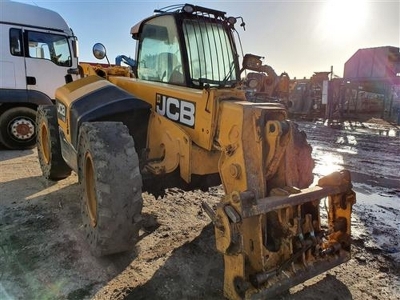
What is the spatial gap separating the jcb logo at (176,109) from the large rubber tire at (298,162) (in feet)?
Result: 3.28

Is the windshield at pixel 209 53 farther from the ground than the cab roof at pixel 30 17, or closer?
closer

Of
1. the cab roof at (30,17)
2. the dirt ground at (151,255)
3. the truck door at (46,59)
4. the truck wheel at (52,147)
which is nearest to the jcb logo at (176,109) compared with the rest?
the dirt ground at (151,255)

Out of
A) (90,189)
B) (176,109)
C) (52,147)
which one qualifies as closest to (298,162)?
(176,109)

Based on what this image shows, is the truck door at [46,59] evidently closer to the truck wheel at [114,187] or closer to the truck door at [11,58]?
the truck door at [11,58]

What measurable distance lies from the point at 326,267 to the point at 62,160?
397 centimetres

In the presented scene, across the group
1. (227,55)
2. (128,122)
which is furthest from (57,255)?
(227,55)

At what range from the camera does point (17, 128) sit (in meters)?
8.30

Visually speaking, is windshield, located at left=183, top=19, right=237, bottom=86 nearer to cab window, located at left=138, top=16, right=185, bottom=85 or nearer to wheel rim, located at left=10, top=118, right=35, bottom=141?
cab window, located at left=138, top=16, right=185, bottom=85

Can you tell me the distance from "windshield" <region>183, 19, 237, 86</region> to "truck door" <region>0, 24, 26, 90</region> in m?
6.32

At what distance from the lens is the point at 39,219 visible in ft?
13.7

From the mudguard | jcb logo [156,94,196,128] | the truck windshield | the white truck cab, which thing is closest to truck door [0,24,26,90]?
the white truck cab

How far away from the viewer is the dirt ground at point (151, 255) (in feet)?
9.24

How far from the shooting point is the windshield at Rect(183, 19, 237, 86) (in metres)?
3.58

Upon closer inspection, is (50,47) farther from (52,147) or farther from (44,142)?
(52,147)
